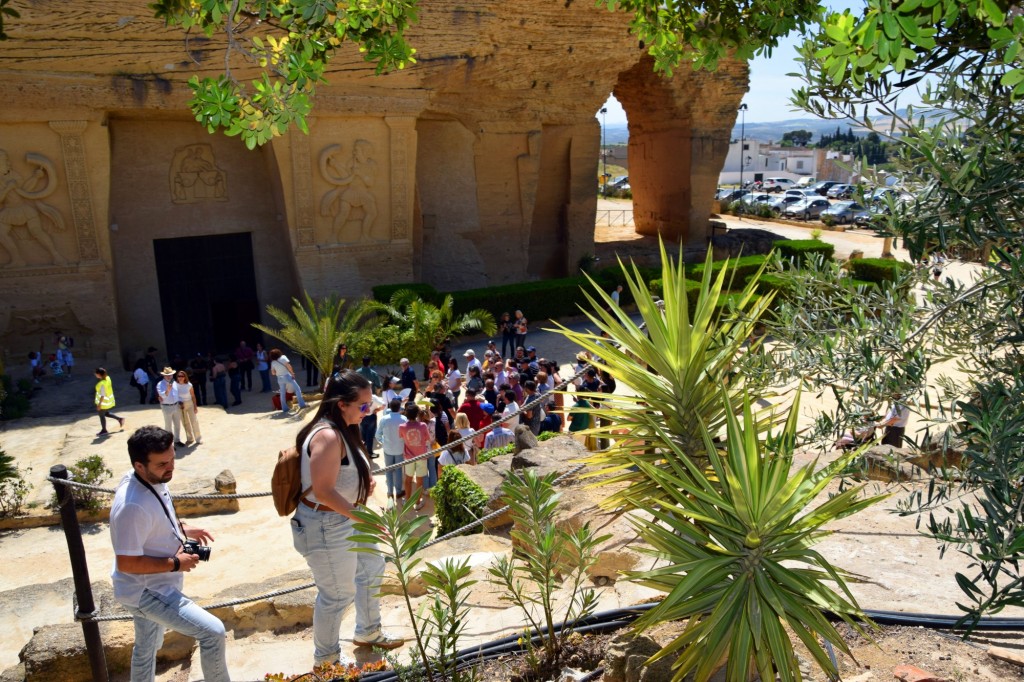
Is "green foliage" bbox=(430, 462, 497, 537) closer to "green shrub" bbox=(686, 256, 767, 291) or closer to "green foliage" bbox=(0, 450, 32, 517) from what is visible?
"green foliage" bbox=(0, 450, 32, 517)

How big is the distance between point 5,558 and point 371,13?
22.2 ft

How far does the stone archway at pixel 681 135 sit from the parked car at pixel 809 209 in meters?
12.4

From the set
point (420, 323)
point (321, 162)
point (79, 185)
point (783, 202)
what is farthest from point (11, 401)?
point (783, 202)

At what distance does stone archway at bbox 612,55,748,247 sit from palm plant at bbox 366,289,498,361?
1016 cm

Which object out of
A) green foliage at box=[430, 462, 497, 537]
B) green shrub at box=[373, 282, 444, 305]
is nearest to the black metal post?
green foliage at box=[430, 462, 497, 537]

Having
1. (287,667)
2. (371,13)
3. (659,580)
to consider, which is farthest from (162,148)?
(659,580)

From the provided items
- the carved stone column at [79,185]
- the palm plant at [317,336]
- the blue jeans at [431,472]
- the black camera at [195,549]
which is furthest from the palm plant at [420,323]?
the black camera at [195,549]

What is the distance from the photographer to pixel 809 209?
35281 millimetres

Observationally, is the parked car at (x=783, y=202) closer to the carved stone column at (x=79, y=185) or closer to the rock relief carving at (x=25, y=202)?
the carved stone column at (x=79, y=185)

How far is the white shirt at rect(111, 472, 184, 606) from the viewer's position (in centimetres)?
385

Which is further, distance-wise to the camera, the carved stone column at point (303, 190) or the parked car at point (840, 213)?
the parked car at point (840, 213)

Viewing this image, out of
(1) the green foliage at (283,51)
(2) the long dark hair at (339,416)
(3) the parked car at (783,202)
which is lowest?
(3) the parked car at (783,202)

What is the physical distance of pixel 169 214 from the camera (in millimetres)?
17156

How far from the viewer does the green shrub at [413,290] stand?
17.0 meters
